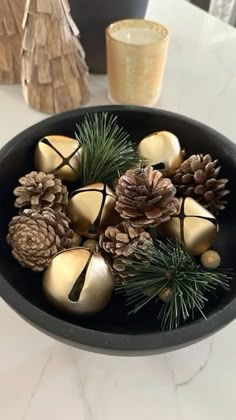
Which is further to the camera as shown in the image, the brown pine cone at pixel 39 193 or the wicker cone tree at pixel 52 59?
the wicker cone tree at pixel 52 59

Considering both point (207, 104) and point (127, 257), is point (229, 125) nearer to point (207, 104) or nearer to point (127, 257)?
point (207, 104)

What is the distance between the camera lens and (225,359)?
0.44 m

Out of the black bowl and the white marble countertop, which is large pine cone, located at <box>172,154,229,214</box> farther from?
the white marble countertop

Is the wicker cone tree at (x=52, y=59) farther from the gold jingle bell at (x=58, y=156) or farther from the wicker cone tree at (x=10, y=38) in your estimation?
the gold jingle bell at (x=58, y=156)

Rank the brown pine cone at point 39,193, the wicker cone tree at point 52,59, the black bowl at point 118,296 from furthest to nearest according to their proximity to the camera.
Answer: the wicker cone tree at point 52,59
the brown pine cone at point 39,193
the black bowl at point 118,296

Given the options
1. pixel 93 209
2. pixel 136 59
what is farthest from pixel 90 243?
pixel 136 59

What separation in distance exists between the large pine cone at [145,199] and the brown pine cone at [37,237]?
6cm

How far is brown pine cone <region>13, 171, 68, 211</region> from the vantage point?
46 cm

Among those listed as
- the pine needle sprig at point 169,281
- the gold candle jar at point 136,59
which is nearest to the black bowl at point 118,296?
the pine needle sprig at point 169,281

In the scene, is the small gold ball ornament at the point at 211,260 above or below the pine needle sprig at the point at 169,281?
below

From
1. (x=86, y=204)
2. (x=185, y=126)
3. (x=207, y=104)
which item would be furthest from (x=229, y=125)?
(x=86, y=204)

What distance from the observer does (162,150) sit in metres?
0.49

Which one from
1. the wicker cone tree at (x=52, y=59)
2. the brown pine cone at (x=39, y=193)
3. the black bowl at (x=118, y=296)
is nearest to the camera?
the black bowl at (x=118, y=296)

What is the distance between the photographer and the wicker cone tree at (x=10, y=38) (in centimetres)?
64
